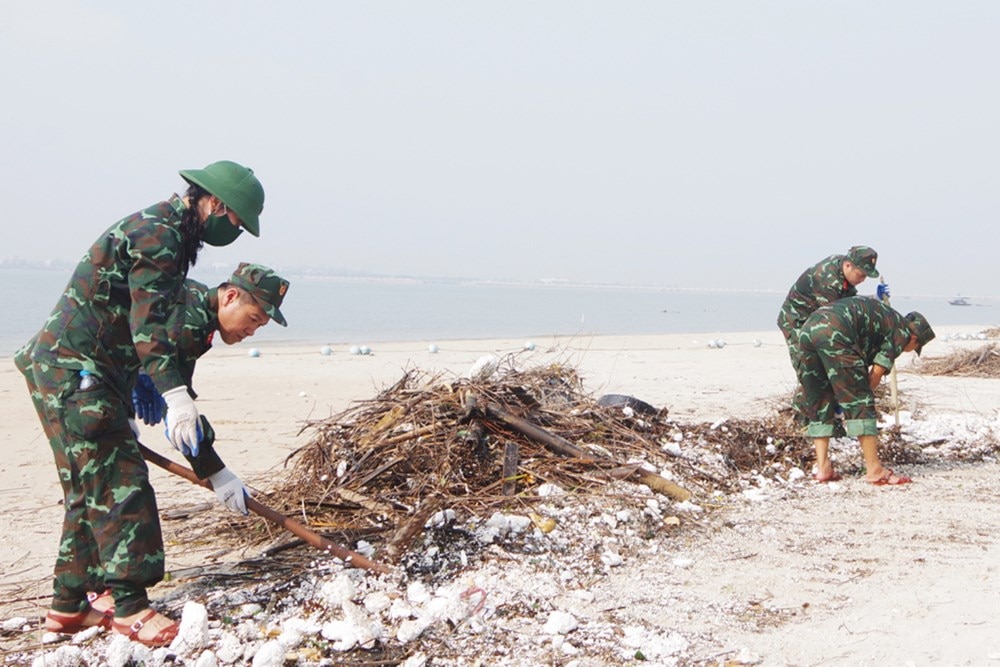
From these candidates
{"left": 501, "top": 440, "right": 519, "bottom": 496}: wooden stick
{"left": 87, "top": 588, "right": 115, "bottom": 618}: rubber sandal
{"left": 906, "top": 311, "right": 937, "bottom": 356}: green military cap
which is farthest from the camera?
{"left": 906, "top": 311, "right": 937, "bottom": 356}: green military cap

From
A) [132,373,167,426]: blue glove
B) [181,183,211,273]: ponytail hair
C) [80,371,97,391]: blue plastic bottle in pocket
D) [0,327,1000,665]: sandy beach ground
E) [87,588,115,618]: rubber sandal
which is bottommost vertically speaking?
[0,327,1000,665]: sandy beach ground

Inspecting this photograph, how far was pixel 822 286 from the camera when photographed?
622cm

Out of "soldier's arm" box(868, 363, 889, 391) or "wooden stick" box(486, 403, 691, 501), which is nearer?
"wooden stick" box(486, 403, 691, 501)

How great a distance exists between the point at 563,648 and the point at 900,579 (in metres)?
1.67

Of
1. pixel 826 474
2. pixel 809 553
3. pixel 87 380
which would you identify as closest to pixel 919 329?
pixel 826 474

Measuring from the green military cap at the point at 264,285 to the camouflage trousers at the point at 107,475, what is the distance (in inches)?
23.6

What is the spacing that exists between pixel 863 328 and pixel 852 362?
0.27 meters

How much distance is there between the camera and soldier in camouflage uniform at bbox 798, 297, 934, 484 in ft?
17.1

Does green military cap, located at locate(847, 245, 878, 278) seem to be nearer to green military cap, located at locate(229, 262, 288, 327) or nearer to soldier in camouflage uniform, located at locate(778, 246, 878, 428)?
soldier in camouflage uniform, located at locate(778, 246, 878, 428)

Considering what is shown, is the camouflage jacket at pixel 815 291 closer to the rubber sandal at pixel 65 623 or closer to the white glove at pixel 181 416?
the white glove at pixel 181 416

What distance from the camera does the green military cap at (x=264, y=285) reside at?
A: 10.00 ft

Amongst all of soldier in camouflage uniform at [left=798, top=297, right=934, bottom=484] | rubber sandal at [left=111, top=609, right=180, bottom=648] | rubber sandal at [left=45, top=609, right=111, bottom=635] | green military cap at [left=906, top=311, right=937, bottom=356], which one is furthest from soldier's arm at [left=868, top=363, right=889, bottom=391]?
rubber sandal at [left=45, top=609, right=111, bottom=635]

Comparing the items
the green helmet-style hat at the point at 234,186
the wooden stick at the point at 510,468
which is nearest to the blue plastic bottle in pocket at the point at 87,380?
the green helmet-style hat at the point at 234,186

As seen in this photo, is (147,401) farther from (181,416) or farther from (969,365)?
(969,365)
